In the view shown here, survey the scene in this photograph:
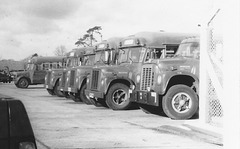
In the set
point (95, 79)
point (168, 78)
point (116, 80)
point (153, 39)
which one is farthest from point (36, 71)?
point (168, 78)

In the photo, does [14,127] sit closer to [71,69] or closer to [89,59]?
[71,69]

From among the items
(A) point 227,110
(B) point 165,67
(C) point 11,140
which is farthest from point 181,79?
(C) point 11,140

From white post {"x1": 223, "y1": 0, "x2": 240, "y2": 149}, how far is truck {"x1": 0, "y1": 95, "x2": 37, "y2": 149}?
3.06 metres

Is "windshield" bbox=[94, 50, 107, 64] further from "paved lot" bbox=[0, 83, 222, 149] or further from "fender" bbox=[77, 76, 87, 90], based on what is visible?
"paved lot" bbox=[0, 83, 222, 149]

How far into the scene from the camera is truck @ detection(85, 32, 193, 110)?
12.7 m

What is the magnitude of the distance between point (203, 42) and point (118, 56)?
6097 mm

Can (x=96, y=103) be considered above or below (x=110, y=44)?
below

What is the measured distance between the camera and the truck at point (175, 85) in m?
10.3

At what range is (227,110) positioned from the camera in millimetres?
5125

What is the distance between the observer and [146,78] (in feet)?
Answer: 37.5

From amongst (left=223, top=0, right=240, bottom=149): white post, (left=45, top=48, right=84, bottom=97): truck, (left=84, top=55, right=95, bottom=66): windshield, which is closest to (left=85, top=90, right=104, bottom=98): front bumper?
(left=84, top=55, right=95, bottom=66): windshield

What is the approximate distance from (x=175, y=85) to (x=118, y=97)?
3.01m

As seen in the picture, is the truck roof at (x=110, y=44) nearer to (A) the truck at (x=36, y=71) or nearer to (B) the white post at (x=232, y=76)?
(B) the white post at (x=232, y=76)

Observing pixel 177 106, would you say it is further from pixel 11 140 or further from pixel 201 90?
pixel 11 140
